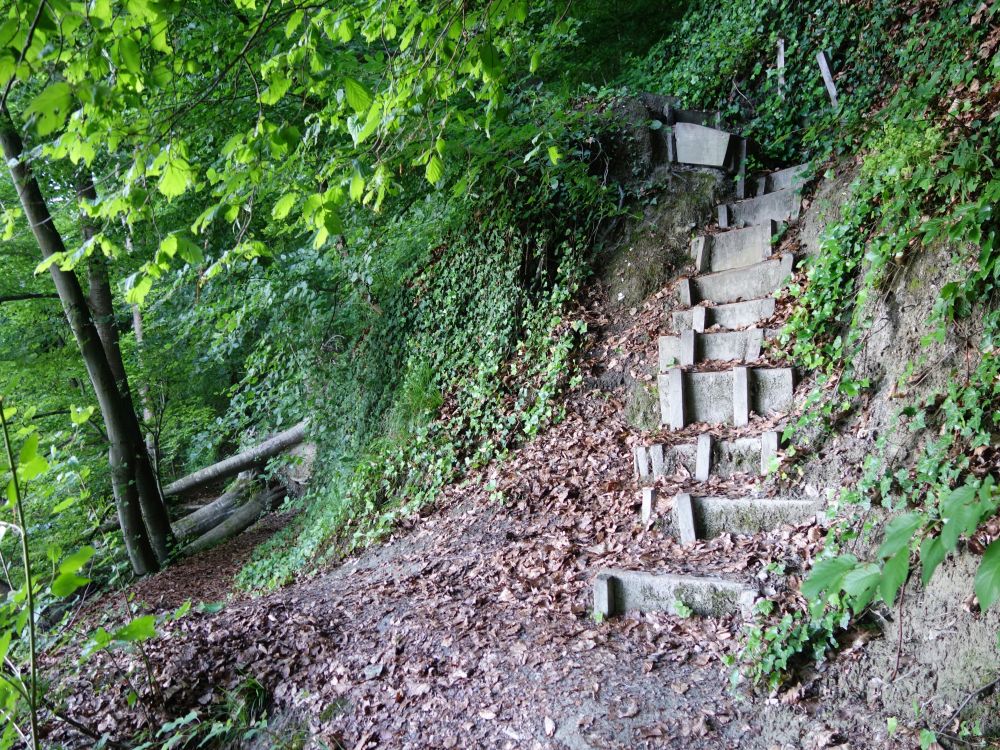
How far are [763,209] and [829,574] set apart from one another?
5.68 m

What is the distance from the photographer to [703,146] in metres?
6.57

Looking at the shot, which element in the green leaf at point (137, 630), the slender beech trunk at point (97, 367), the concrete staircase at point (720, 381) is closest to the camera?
the green leaf at point (137, 630)

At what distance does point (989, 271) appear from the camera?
311 centimetres

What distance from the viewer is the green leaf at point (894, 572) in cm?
109

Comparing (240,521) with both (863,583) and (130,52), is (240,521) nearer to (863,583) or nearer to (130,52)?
(130,52)

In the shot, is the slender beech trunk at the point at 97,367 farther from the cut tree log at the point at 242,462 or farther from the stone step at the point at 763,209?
the stone step at the point at 763,209

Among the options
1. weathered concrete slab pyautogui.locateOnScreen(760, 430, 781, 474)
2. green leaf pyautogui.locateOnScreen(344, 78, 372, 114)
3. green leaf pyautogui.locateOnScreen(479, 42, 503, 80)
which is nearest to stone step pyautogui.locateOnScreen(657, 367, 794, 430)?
weathered concrete slab pyautogui.locateOnScreen(760, 430, 781, 474)

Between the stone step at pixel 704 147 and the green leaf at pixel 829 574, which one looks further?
the stone step at pixel 704 147

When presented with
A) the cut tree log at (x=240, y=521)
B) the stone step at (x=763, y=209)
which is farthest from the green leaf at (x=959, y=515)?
the cut tree log at (x=240, y=521)

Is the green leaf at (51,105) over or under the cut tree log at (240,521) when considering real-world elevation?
over

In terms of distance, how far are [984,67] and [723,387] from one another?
2903mm

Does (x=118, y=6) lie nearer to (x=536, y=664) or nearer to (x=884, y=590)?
(x=884, y=590)

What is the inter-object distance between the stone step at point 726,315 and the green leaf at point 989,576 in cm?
431

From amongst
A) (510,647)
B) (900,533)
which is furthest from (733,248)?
(900,533)
